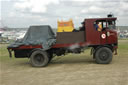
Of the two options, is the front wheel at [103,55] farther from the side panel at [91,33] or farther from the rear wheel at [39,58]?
the rear wheel at [39,58]

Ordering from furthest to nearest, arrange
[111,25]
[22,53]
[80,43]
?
[22,53], [111,25], [80,43]

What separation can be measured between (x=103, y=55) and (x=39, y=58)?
346 centimetres

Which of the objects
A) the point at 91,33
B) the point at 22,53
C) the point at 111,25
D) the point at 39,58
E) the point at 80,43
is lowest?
the point at 39,58

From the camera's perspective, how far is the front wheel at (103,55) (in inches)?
384

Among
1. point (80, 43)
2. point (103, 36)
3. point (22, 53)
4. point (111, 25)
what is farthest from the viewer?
point (22, 53)

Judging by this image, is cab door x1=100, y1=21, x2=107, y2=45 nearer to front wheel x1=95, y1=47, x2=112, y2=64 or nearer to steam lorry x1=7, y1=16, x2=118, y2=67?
steam lorry x1=7, y1=16, x2=118, y2=67

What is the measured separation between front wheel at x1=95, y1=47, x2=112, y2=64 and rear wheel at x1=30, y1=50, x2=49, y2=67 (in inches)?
108

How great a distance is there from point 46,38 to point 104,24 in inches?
132

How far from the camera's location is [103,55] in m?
9.81

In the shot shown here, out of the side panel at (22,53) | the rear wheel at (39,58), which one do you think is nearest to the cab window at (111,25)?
the rear wheel at (39,58)

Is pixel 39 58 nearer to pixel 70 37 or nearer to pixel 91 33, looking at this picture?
pixel 70 37

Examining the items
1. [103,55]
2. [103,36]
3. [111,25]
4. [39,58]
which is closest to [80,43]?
[103,36]

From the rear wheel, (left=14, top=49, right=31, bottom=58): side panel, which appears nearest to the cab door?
the rear wheel

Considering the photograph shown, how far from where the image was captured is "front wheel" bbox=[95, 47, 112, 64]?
974cm
